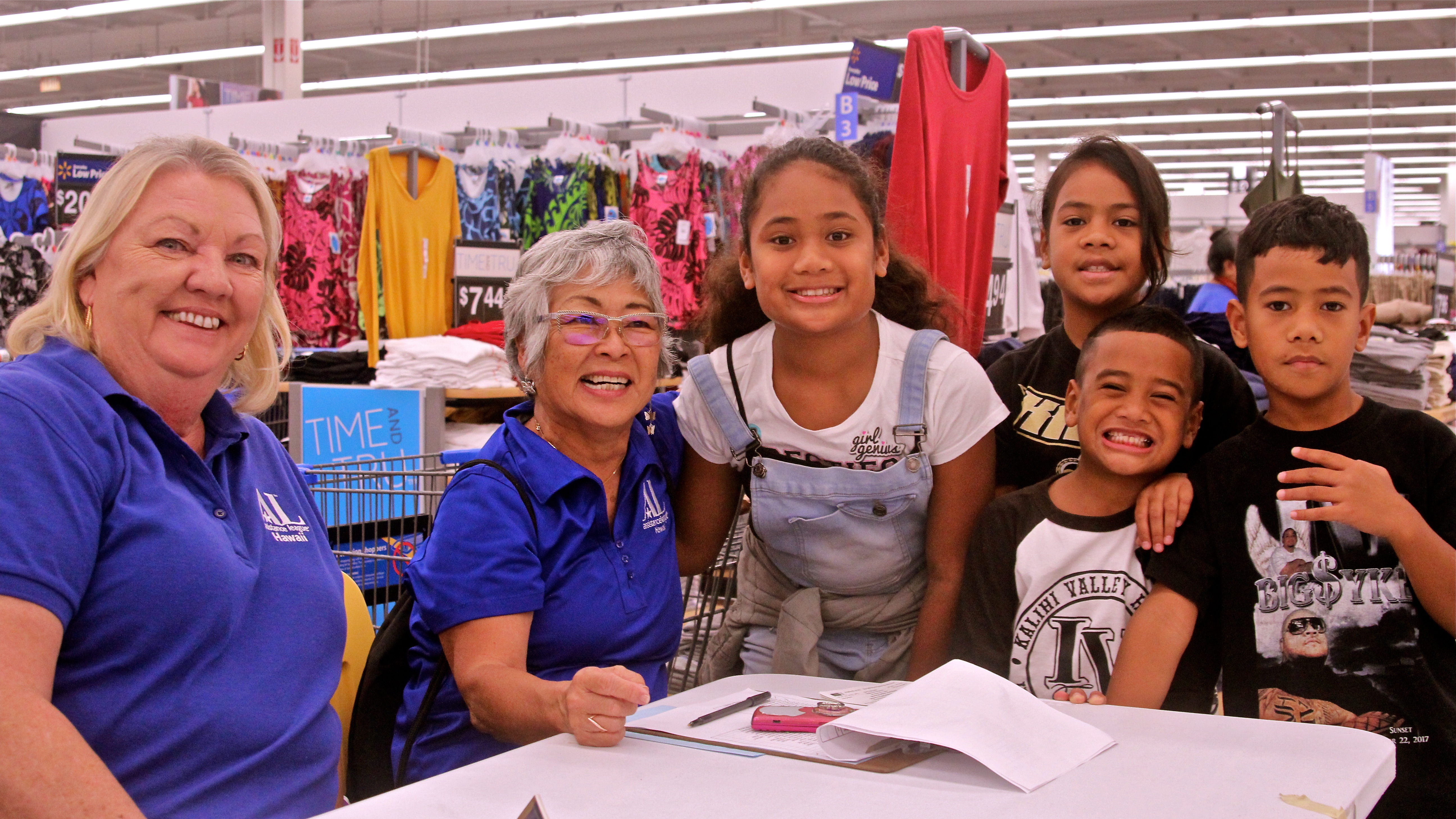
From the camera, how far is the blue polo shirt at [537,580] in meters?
1.69

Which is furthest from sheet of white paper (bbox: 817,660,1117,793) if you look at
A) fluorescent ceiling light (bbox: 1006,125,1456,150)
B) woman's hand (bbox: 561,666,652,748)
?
fluorescent ceiling light (bbox: 1006,125,1456,150)

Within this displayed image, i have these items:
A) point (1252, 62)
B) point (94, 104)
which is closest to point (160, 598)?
point (1252, 62)

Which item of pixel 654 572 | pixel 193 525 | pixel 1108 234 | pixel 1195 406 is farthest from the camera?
pixel 1108 234

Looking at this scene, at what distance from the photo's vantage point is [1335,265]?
182cm

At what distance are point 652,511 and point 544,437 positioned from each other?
235mm

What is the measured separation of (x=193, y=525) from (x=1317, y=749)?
1434 mm

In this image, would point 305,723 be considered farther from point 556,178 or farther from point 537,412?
point 556,178

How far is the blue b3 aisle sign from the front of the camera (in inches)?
187

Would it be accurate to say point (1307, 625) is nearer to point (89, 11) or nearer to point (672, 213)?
point (672, 213)

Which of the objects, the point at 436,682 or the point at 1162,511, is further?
the point at 1162,511

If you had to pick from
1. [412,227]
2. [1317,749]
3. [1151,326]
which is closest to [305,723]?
[1317,749]

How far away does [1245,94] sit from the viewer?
1683cm

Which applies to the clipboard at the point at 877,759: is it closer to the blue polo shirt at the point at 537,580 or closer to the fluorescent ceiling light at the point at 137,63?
the blue polo shirt at the point at 537,580

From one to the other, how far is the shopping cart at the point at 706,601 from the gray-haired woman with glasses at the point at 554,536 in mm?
230
